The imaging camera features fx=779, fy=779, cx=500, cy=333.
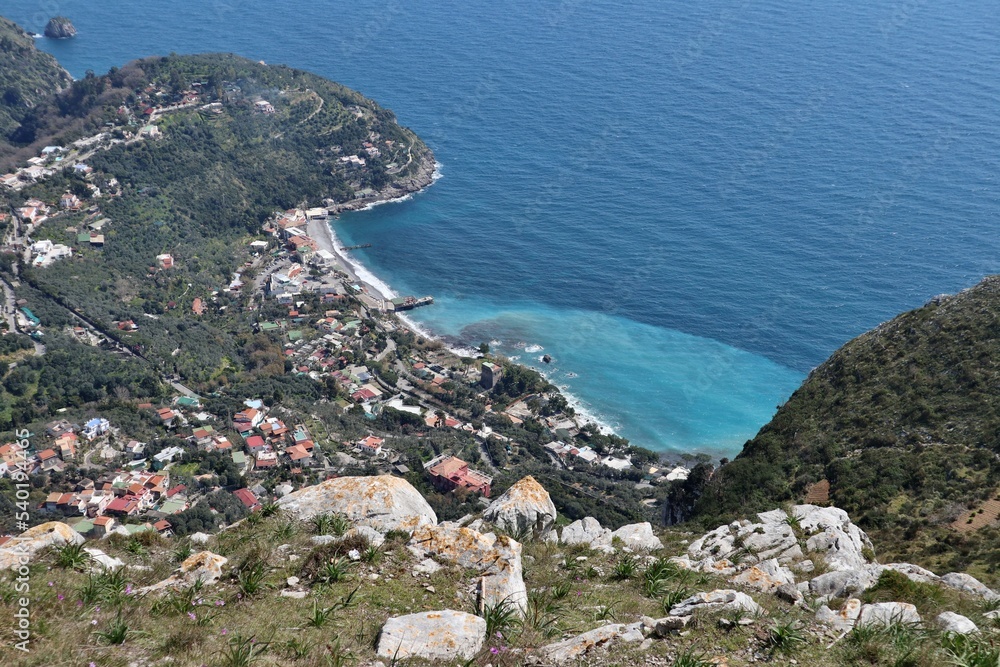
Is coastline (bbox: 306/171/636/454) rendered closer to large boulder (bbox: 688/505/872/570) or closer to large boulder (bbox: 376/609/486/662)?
large boulder (bbox: 688/505/872/570)

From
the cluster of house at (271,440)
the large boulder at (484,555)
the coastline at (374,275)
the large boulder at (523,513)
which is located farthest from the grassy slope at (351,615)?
the coastline at (374,275)

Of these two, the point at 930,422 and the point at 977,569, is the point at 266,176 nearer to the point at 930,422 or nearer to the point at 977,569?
the point at 930,422

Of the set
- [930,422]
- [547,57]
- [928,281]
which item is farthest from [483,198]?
[930,422]

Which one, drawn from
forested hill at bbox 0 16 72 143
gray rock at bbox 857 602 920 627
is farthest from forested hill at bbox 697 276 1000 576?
forested hill at bbox 0 16 72 143

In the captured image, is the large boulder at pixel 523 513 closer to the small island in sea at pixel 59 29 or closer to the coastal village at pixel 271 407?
the coastal village at pixel 271 407

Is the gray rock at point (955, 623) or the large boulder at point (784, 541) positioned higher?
the gray rock at point (955, 623)

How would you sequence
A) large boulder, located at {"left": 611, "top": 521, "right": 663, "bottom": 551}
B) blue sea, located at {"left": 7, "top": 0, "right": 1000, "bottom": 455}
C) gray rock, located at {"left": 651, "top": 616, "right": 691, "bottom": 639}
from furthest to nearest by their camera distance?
1. blue sea, located at {"left": 7, "top": 0, "right": 1000, "bottom": 455}
2. large boulder, located at {"left": 611, "top": 521, "right": 663, "bottom": 551}
3. gray rock, located at {"left": 651, "top": 616, "right": 691, "bottom": 639}

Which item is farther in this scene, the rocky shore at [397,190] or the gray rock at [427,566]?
the rocky shore at [397,190]

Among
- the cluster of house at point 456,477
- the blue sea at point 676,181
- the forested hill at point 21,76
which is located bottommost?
the forested hill at point 21,76
